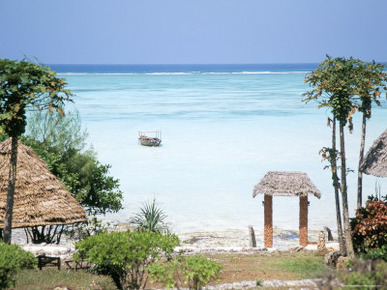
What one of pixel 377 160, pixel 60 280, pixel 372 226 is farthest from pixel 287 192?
pixel 60 280

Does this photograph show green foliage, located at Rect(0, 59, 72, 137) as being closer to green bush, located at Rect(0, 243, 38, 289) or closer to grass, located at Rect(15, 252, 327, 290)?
green bush, located at Rect(0, 243, 38, 289)

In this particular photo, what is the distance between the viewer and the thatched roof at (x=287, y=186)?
2111cm

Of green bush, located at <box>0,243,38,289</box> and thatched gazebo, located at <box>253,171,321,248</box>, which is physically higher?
thatched gazebo, located at <box>253,171,321,248</box>

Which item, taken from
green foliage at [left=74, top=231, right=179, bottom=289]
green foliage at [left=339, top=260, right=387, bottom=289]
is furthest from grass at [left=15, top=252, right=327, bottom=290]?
green foliage at [left=339, top=260, right=387, bottom=289]

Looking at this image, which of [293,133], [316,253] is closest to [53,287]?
[316,253]

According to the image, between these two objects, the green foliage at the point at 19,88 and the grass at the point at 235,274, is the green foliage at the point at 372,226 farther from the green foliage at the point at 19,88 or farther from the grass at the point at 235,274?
the green foliage at the point at 19,88

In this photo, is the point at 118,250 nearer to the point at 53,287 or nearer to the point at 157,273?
the point at 157,273

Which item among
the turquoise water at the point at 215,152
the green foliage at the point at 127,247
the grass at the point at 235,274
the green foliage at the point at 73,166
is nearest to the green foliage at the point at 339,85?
the grass at the point at 235,274

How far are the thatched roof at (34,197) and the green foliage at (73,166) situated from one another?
487 centimetres

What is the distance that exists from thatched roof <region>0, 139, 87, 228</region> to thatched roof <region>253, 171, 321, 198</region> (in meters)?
7.67

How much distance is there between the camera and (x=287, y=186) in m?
21.3

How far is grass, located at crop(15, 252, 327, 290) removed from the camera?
507 inches

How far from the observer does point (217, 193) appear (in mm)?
35500

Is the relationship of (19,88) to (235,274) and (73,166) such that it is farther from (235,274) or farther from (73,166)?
(73,166)
